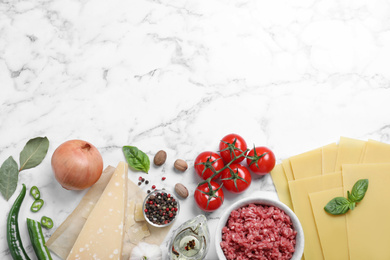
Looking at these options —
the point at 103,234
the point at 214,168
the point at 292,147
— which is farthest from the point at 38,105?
the point at 292,147

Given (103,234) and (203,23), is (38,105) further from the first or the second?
(203,23)

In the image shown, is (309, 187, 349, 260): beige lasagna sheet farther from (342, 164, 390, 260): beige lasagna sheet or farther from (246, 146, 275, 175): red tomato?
(246, 146, 275, 175): red tomato

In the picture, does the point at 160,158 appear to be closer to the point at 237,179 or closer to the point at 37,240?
→ the point at 237,179

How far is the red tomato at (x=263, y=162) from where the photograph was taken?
1861 mm

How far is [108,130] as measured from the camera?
197 cm

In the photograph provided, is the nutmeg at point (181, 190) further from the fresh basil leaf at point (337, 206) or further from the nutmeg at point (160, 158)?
the fresh basil leaf at point (337, 206)

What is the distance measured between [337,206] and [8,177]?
145 centimetres

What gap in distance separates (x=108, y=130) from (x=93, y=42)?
1.42 ft

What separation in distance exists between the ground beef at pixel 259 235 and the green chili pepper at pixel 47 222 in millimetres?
770

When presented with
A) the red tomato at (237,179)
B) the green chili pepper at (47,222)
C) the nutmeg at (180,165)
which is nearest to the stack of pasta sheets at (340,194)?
the red tomato at (237,179)

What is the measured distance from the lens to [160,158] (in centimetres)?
192

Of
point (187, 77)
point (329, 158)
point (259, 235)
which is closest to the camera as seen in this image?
point (259, 235)

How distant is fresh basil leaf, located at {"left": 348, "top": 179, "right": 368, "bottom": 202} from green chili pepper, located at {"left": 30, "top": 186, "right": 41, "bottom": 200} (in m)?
1.36

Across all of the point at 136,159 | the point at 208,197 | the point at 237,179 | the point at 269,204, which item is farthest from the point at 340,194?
the point at 136,159
